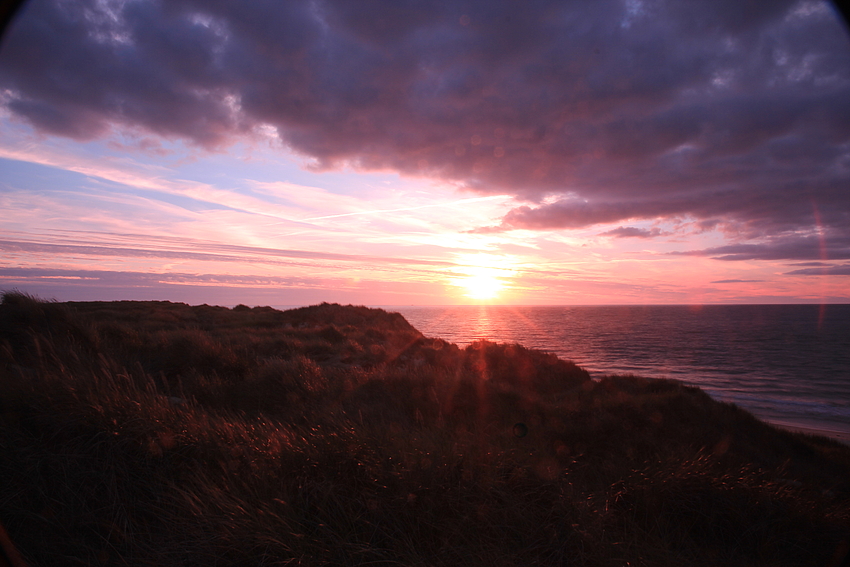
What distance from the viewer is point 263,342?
12.4 metres

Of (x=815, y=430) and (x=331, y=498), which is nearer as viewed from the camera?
(x=331, y=498)

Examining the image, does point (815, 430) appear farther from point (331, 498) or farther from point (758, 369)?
point (331, 498)

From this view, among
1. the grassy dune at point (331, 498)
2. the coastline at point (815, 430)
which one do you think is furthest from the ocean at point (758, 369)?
the grassy dune at point (331, 498)

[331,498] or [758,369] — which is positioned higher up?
[331,498]

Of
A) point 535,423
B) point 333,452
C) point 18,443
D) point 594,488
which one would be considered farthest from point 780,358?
point 18,443

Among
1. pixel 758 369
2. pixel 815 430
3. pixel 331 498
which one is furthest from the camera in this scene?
pixel 758 369

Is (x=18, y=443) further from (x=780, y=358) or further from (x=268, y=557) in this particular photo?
(x=780, y=358)

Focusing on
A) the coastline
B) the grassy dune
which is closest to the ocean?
the coastline

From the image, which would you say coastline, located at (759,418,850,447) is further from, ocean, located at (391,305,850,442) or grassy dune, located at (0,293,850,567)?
grassy dune, located at (0,293,850,567)

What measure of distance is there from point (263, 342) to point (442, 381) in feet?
22.9

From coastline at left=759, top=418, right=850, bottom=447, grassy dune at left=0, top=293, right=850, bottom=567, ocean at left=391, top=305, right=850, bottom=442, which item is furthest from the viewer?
ocean at left=391, top=305, right=850, bottom=442

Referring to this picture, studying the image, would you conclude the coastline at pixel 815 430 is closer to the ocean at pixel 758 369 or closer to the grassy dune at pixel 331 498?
the ocean at pixel 758 369

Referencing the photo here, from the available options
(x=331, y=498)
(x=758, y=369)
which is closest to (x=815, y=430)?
(x=758, y=369)

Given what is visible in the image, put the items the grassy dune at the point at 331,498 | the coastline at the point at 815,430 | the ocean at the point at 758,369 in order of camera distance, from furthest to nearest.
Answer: the ocean at the point at 758,369
the coastline at the point at 815,430
the grassy dune at the point at 331,498
